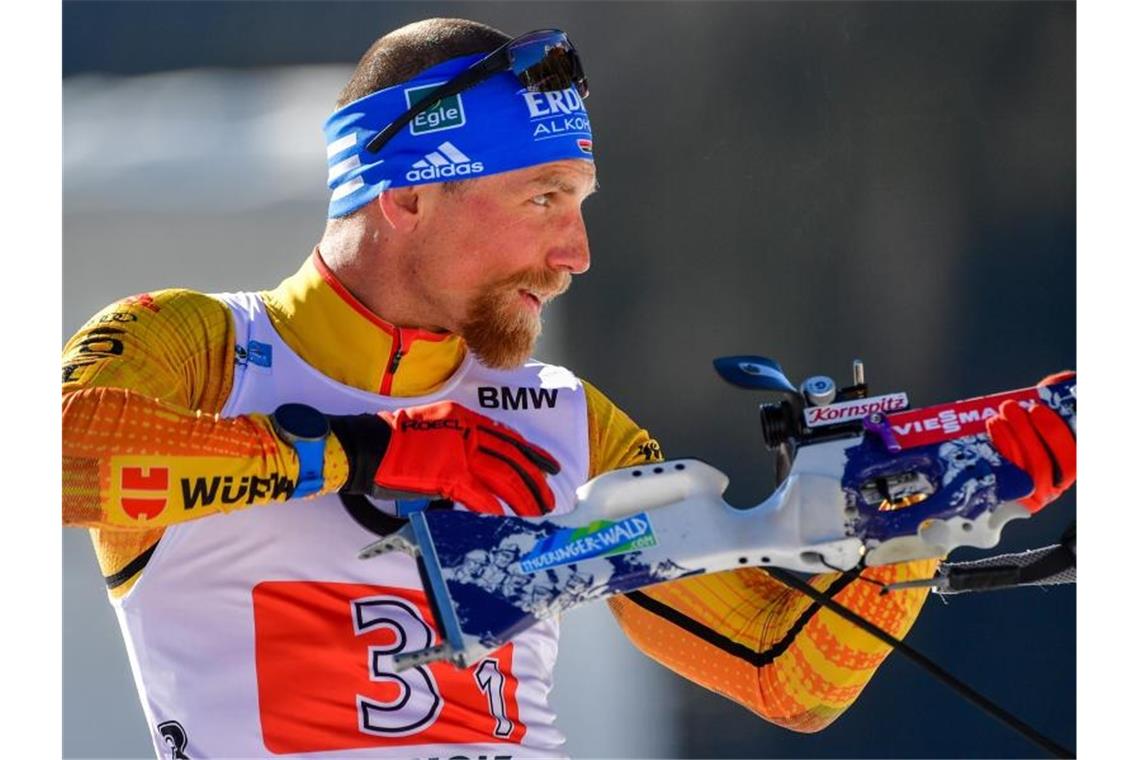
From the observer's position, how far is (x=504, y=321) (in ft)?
7.84

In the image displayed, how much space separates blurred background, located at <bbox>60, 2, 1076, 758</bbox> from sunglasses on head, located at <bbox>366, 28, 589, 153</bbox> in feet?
3.03

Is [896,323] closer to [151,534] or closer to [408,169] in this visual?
[408,169]

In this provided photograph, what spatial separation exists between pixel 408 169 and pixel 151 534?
65cm

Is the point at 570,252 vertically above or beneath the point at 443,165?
beneath

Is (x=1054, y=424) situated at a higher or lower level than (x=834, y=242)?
lower

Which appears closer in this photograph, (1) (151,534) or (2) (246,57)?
(1) (151,534)

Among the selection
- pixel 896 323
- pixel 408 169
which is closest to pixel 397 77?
pixel 408 169

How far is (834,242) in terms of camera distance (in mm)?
3246

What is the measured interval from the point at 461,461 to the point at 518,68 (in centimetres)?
68

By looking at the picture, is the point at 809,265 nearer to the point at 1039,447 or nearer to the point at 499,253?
the point at 499,253

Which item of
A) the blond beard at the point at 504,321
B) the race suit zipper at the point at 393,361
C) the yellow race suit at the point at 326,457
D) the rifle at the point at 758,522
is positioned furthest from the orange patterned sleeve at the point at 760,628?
the rifle at the point at 758,522

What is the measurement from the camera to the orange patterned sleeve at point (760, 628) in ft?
7.43

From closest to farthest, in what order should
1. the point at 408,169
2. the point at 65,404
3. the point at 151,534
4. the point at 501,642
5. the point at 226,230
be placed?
the point at 501,642 → the point at 65,404 → the point at 151,534 → the point at 408,169 → the point at 226,230

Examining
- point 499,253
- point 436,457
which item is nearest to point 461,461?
point 436,457
